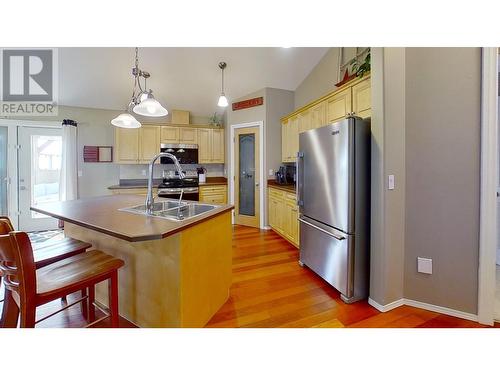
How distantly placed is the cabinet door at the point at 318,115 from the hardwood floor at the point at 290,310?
1.90 meters

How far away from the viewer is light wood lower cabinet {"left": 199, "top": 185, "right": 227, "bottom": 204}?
187 inches

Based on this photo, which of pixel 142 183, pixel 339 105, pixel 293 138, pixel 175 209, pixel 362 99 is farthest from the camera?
pixel 142 183

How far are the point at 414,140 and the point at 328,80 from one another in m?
2.09

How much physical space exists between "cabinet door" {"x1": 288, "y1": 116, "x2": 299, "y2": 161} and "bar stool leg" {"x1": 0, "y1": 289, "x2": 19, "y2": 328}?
11.5 feet

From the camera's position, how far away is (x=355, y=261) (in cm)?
200

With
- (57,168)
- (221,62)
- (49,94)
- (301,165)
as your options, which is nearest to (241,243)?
(301,165)

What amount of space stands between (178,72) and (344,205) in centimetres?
359

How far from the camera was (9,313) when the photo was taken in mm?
1417

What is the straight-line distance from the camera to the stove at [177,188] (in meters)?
4.43

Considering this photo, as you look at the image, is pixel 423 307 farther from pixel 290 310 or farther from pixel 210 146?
pixel 210 146

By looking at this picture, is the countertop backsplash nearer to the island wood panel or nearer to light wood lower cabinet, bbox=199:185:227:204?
light wood lower cabinet, bbox=199:185:227:204

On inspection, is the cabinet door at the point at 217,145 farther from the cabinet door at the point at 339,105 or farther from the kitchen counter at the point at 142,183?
the cabinet door at the point at 339,105

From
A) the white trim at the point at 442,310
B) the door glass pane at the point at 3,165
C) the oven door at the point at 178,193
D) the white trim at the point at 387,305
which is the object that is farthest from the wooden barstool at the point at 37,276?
the door glass pane at the point at 3,165

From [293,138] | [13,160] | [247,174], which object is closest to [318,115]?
[293,138]
